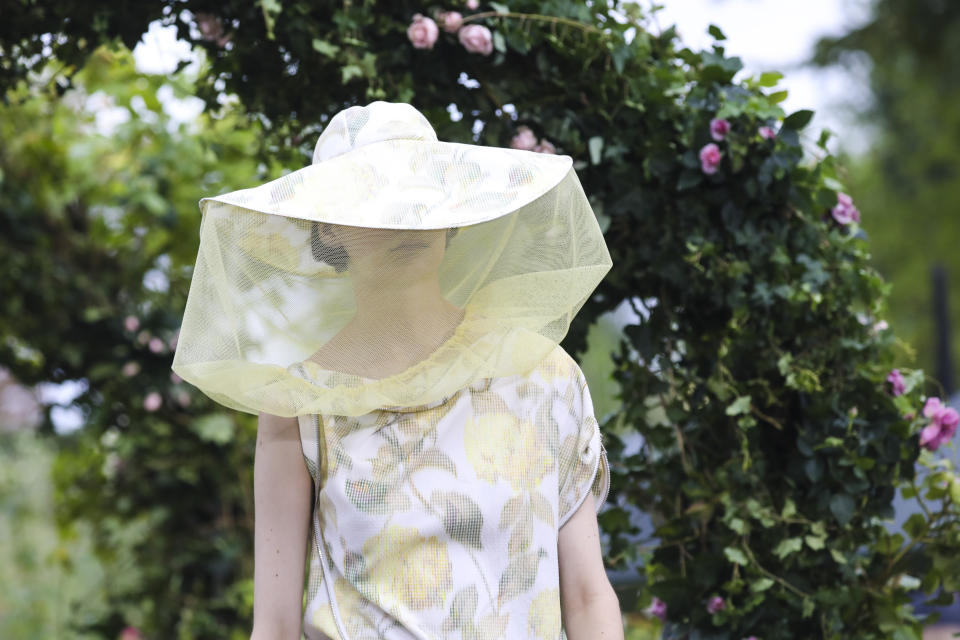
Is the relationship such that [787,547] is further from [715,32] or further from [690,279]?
[715,32]

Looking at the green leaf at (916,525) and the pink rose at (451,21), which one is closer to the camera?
the pink rose at (451,21)

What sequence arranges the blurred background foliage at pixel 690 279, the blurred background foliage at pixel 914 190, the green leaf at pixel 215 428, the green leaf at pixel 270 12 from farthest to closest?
the blurred background foliage at pixel 914 190 < the green leaf at pixel 215 428 < the blurred background foliage at pixel 690 279 < the green leaf at pixel 270 12

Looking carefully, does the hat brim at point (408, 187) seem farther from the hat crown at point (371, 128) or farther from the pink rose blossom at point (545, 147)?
the pink rose blossom at point (545, 147)

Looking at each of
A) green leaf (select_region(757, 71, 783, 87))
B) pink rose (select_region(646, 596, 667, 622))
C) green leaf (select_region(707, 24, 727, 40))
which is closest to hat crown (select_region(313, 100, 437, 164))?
green leaf (select_region(707, 24, 727, 40))

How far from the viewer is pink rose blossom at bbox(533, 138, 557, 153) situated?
226 cm

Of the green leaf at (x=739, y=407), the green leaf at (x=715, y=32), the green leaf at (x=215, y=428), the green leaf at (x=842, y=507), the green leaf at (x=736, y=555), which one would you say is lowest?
the green leaf at (x=215, y=428)

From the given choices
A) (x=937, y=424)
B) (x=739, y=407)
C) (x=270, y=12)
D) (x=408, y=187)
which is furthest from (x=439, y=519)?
(x=937, y=424)

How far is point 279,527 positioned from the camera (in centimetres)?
145

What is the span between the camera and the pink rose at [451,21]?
217 centimetres

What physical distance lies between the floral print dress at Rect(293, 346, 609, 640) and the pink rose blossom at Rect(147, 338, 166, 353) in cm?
285

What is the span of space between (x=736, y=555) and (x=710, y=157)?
863 mm

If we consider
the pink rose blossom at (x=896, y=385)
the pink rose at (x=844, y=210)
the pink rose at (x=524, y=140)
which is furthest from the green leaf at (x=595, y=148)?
the pink rose blossom at (x=896, y=385)

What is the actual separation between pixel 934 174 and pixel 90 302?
16.0m

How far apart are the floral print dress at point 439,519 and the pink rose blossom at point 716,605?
0.86 m
